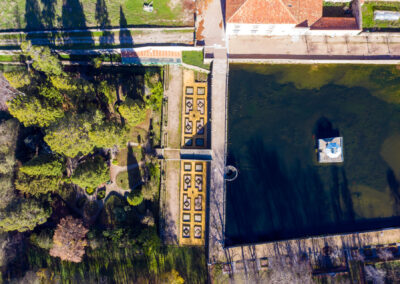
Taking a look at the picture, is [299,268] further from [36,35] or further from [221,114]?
[36,35]

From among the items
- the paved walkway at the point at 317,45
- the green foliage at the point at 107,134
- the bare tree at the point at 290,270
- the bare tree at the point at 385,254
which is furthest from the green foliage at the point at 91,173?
the bare tree at the point at 385,254

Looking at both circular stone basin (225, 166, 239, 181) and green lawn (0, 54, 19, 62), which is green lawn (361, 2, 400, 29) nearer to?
circular stone basin (225, 166, 239, 181)

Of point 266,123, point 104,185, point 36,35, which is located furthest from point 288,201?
point 36,35

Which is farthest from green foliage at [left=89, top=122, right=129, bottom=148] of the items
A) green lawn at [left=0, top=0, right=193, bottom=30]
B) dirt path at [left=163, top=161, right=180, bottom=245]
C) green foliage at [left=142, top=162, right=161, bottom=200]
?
green lawn at [left=0, top=0, right=193, bottom=30]

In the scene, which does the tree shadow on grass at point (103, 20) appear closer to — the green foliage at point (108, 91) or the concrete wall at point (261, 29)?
the green foliage at point (108, 91)

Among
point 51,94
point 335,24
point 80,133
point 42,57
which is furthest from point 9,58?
point 335,24

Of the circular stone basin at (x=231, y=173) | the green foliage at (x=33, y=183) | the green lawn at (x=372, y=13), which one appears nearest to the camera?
the green foliage at (x=33, y=183)
